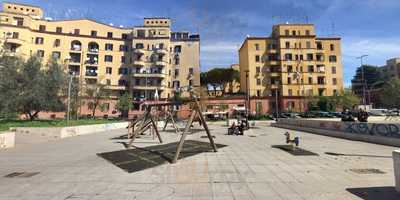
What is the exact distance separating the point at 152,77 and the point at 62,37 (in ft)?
79.0

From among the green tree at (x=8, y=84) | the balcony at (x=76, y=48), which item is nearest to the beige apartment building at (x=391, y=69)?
the balcony at (x=76, y=48)

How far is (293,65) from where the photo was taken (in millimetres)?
69250

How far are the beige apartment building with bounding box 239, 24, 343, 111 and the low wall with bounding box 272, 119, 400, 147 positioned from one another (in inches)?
1665

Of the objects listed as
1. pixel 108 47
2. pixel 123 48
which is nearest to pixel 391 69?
pixel 123 48

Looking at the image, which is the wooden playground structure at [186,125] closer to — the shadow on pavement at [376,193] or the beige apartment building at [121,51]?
the shadow on pavement at [376,193]

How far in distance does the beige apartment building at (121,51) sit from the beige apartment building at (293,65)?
1662 cm

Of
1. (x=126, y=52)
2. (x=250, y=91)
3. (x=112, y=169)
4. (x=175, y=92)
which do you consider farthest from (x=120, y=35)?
(x=112, y=169)

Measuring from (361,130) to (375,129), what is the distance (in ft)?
4.83

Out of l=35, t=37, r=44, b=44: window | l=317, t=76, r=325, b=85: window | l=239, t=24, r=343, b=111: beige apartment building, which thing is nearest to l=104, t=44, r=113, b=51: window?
l=35, t=37, r=44, b=44: window

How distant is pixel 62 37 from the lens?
64.2 meters

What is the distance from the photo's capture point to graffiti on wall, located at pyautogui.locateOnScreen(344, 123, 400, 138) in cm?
1468

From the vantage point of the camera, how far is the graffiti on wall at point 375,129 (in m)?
14.7

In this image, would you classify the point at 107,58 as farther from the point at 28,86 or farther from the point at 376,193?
the point at 376,193

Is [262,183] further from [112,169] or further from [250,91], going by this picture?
[250,91]
